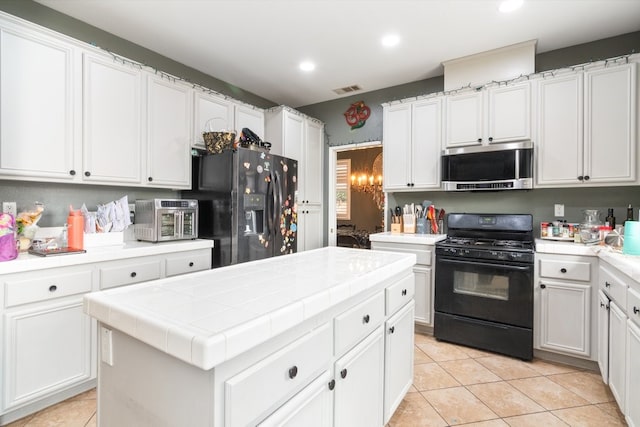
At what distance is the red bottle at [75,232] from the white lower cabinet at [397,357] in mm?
2104

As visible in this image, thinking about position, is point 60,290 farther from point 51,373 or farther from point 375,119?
point 375,119

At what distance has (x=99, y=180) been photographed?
8.04 ft

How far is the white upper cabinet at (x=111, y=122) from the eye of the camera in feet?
7.79

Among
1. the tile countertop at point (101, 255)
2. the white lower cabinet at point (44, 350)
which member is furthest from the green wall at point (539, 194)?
the white lower cabinet at point (44, 350)

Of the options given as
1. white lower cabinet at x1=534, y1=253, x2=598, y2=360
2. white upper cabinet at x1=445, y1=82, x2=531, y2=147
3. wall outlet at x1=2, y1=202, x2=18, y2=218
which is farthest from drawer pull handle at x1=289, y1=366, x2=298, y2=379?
white upper cabinet at x1=445, y1=82, x2=531, y2=147

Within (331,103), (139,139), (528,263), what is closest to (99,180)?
(139,139)

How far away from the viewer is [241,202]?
2914 mm

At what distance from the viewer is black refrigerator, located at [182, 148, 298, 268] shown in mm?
2891

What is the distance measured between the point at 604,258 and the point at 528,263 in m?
0.52

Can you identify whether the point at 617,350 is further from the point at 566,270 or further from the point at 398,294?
the point at 398,294

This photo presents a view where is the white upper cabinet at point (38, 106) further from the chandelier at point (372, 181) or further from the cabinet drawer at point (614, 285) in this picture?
the chandelier at point (372, 181)

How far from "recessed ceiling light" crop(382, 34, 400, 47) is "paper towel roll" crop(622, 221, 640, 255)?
222cm

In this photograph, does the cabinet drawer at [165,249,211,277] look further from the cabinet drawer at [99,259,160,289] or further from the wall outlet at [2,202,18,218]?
the wall outlet at [2,202,18,218]

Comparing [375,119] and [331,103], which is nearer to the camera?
[375,119]
